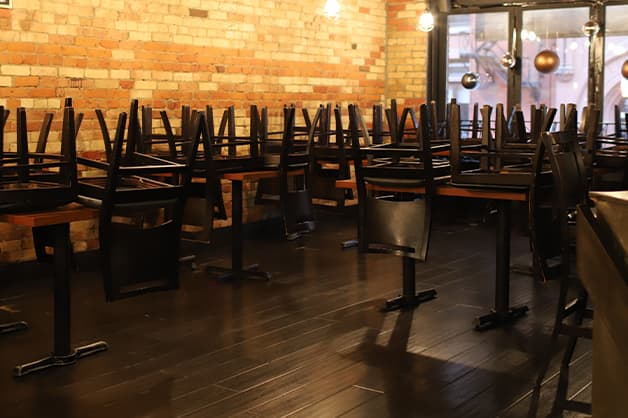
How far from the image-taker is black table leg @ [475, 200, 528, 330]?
4422 mm

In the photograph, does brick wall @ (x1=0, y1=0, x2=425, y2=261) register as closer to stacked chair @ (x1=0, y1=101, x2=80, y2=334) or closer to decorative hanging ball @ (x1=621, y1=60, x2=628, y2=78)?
stacked chair @ (x1=0, y1=101, x2=80, y2=334)

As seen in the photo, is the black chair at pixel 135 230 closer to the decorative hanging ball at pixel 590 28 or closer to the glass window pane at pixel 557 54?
the decorative hanging ball at pixel 590 28

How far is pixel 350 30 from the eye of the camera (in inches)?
358

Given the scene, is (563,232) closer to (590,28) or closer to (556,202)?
(556,202)

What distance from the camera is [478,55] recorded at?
9.58 metres

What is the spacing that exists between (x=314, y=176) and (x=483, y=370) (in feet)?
10.4

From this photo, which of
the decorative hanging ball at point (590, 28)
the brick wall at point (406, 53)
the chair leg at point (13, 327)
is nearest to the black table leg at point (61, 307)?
the chair leg at point (13, 327)

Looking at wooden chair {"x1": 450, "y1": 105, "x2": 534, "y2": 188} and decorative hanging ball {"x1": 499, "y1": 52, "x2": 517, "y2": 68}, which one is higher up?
decorative hanging ball {"x1": 499, "y1": 52, "x2": 517, "y2": 68}

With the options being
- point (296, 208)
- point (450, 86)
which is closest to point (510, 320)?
point (296, 208)

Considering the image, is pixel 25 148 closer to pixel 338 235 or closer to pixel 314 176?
pixel 314 176

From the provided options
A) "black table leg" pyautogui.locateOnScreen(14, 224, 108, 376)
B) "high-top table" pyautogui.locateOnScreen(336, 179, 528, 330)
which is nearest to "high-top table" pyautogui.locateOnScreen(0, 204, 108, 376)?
"black table leg" pyautogui.locateOnScreen(14, 224, 108, 376)

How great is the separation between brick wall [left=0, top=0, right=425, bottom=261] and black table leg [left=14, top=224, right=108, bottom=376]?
2099 mm

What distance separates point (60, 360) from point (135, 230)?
2.30 feet

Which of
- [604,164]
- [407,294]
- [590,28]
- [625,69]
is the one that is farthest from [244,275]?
[625,69]
